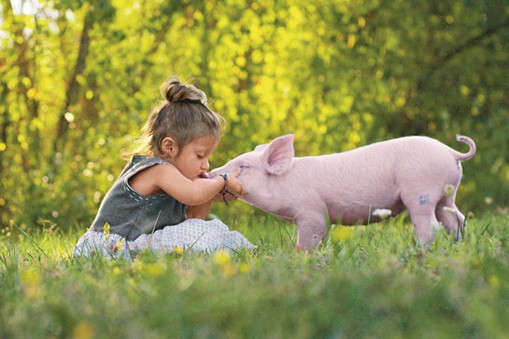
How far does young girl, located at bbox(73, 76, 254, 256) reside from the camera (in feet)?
12.1

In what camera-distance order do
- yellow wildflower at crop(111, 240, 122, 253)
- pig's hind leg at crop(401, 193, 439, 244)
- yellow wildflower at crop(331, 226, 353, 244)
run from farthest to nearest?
pig's hind leg at crop(401, 193, 439, 244)
yellow wildflower at crop(111, 240, 122, 253)
yellow wildflower at crop(331, 226, 353, 244)

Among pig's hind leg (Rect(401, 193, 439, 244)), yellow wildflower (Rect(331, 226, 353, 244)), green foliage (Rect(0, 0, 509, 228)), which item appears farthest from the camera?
green foliage (Rect(0, 0, 509, 228))

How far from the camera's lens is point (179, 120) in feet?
12.6

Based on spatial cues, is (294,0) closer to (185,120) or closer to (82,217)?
(82,217)

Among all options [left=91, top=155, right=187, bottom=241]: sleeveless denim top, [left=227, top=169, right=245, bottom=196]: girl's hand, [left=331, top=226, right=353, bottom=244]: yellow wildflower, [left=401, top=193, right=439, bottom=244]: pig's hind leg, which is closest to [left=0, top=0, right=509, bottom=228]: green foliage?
[left=91, top=155, right=187, bottom=241]: sleeveless denim top

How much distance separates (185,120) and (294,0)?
3074 mm

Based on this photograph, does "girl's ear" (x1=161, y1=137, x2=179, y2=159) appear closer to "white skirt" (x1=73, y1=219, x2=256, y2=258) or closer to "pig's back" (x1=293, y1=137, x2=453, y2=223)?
"white skirt" (x1=73, y1=219, x2=256, y2=258)

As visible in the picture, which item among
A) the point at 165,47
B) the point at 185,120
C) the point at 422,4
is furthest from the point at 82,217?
the point at 422,4

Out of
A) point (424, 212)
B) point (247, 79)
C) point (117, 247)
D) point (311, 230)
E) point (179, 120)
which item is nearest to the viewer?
point (117, 247)

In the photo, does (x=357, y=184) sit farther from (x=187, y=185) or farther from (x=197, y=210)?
(x=197, y=210)

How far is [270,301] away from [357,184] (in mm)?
1597

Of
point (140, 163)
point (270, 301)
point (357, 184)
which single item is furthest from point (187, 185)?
point (270, 301)

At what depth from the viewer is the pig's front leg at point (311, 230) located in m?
3.62

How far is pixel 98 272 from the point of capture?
2809 millimetres
